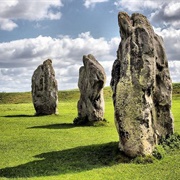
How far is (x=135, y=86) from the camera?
19734 millimetres

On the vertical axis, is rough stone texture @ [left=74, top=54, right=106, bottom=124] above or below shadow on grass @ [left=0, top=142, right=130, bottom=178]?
above

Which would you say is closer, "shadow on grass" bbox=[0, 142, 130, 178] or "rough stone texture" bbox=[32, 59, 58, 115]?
"shadow on grass" bbox=[0, 142, 130, 178]

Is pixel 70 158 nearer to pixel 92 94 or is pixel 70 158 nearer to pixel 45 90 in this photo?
pixel 92 94

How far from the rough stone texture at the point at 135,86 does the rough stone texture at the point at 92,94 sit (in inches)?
556

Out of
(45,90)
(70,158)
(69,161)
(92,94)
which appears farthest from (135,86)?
(45,90)

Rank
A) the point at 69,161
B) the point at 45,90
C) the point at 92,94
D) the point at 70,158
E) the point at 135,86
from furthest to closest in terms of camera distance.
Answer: the point at 45,90 < the point at 92,94 < the point at 70,158 < the point at 69,161 < the point at 135,86

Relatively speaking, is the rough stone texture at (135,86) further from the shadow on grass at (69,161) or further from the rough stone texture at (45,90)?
the rough stone texture at (45,90)

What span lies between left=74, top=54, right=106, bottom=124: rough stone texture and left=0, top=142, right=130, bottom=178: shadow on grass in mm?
12732

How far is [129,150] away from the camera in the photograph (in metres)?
19.5

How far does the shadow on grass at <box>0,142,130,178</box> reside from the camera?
18.5 meters

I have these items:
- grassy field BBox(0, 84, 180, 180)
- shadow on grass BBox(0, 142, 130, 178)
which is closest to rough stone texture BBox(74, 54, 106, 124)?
grassy field BBox(0, 84, 180, 180)

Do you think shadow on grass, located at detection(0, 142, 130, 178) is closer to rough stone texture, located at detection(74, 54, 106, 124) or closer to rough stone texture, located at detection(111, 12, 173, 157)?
rough stone texture, located at detection(111, 12, 173, 157)

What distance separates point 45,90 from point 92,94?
12.4m

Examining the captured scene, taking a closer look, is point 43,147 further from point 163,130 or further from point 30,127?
point 30,127
